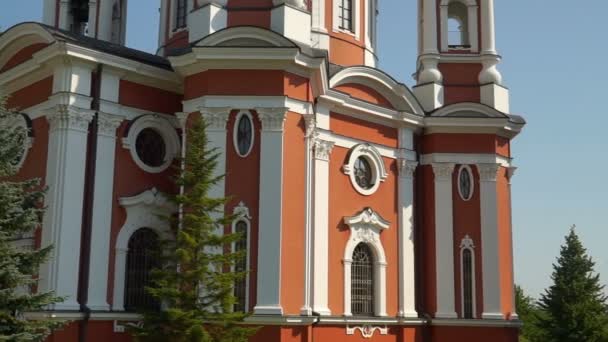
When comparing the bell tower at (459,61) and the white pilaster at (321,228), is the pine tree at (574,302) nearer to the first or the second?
the bell tower at (459,61)

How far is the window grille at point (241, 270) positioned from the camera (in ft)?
53.9

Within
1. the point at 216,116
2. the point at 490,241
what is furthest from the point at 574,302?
the point at 216,116

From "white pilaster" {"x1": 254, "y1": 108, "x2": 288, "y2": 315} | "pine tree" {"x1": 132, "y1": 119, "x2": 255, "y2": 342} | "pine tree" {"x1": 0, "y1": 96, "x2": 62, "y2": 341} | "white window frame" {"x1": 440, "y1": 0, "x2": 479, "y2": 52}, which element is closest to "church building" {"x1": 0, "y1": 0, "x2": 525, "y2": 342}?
"white pilaster" {"x1": 254, "y1": 108, "x2": 288, "y2": 315}

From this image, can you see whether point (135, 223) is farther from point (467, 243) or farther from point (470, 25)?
point (470, 25)

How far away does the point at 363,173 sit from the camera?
20578mm

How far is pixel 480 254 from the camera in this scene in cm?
2167

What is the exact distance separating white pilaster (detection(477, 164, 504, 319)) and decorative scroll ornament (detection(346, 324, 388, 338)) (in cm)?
306

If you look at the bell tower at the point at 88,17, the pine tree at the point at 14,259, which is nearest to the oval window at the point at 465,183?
the bell tower at the point at 88,17

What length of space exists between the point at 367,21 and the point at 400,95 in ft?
9.10

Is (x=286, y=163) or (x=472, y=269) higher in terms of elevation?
(x=286, y=163)

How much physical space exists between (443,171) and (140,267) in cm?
870

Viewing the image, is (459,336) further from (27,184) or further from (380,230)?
(27,184)

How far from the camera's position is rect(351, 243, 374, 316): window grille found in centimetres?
1978

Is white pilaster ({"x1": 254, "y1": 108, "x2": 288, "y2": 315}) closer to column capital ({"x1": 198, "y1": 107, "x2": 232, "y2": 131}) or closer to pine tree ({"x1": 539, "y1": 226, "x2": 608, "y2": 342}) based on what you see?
column capital ({"x1": 198, "y1": 107, "x2": 232, "y2": 131})
